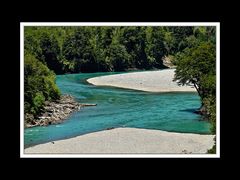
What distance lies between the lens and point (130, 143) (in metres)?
7.93

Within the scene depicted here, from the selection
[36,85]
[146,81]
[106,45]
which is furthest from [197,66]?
[36,85]

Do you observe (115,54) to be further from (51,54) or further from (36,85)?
(36,85)

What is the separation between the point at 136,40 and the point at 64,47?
0.98 m

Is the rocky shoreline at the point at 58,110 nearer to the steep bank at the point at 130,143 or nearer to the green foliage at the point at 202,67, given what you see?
the steep bank at the point at 130,143

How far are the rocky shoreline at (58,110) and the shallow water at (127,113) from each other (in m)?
0.07

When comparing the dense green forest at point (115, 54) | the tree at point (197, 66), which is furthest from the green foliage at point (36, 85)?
the tree at point (197, 66)

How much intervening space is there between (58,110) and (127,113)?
2.97ft

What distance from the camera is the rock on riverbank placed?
325 inches

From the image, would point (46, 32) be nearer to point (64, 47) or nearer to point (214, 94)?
→ point (64, 47)

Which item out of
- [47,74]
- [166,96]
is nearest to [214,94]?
[166,96]

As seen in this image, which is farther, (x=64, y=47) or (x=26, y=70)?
(x=64, y=47)

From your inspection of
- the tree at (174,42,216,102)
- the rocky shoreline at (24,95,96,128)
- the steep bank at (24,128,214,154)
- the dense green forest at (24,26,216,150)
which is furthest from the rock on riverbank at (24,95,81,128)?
the tree at (174,42,216,102)

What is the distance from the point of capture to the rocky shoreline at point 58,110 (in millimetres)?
8258

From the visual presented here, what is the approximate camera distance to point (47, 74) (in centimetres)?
827
